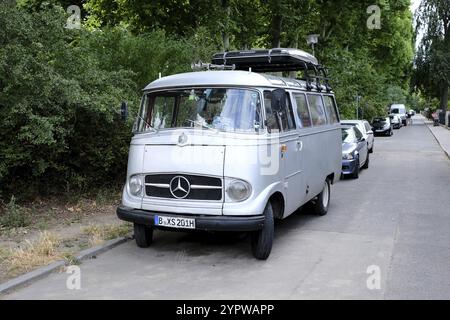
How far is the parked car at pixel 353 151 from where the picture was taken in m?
14.4

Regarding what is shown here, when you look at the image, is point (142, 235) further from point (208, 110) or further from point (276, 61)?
point (276, 61)

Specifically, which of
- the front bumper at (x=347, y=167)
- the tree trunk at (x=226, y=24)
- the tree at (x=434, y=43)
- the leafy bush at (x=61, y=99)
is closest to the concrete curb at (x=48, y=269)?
the leafy bush at (x=61, y=99)

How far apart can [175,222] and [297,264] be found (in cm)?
162

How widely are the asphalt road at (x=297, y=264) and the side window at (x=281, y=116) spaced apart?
5.66ft

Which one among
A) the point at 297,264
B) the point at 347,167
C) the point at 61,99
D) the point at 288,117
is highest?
the point at 61,99

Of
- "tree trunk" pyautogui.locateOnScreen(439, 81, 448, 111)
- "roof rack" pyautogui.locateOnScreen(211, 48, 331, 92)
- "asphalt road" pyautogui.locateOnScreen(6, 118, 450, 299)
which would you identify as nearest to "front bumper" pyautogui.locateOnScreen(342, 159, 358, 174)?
"roof rack" pyautogui.locateOnScreen(211, 48, 331, 92)

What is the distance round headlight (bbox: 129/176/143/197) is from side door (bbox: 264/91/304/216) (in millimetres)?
1898

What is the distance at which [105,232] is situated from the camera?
777cm

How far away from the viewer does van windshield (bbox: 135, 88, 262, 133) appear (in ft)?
21.8

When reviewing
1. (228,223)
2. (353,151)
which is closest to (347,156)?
(353,151)

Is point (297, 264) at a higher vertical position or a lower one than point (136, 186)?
lower

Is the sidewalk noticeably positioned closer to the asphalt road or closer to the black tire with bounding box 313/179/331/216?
the black tire with bounding box 313/179/331/216
